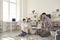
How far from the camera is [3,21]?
8.21 metres

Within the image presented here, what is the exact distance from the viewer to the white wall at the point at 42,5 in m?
8.29

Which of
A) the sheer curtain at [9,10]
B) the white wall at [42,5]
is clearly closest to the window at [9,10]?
the sheer curtain at [9,10]

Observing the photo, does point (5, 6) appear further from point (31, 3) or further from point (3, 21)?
point (31, 3)

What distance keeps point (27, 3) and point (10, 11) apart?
136 cm

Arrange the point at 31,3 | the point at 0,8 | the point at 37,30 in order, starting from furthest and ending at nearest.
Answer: the point at 31,3 < the point at 0,8 < the point at 37,30

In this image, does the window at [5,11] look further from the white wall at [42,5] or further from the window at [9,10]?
the white wall at [42,5]

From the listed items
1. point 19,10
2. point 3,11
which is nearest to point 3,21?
point 3,11

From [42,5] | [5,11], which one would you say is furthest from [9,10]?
[42,5]

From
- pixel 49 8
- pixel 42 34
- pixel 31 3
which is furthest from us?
pixel 31 3

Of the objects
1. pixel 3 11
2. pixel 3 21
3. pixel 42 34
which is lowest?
pixel 42 34

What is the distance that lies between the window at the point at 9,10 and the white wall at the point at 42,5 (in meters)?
1.05

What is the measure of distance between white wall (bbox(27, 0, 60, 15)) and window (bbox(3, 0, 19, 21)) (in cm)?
105

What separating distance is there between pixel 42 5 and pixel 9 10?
230 centimetres

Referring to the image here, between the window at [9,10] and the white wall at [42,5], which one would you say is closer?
the white wall at [42,5]
